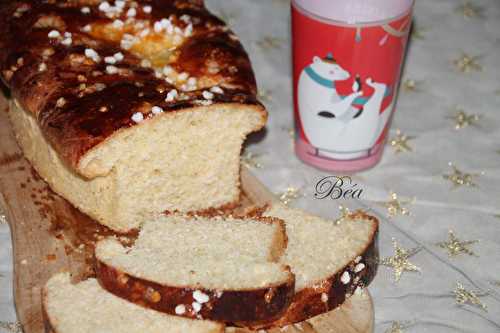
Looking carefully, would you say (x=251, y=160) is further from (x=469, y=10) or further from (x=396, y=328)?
(x=469, y=10)

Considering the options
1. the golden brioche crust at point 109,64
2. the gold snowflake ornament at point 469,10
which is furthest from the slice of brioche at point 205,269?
the gold snowflake ornament at point 469,10

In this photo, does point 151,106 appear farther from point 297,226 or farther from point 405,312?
point 405,312

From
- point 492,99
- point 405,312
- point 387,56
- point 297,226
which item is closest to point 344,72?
point 387,56

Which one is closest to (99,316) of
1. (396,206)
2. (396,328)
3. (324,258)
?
(324,258)

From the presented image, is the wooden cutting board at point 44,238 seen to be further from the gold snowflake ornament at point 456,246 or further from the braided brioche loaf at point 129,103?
the gold snowflake ornament at point 456,246

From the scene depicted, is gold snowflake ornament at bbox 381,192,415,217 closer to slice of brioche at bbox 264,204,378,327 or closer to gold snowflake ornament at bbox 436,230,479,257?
gold snowflake ornament at bbox 436,230,479,257

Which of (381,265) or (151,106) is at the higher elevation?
(151,106)
